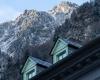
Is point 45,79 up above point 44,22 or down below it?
above

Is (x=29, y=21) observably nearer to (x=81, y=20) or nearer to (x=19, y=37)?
(x=19, y=37)

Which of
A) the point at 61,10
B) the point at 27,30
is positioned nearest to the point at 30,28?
the point at 27,30

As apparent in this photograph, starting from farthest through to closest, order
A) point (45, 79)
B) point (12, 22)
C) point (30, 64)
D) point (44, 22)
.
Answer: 1. point (12, 22)
2. point (44, 22)
3. point (30, 64)
4. point (45, 79)

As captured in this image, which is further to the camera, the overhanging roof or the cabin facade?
the cabin facade

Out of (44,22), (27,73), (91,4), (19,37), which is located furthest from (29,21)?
(27,73)

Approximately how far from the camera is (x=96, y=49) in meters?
17.0

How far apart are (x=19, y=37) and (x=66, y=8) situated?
114 ft

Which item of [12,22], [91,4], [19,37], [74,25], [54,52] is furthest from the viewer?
[12,22]

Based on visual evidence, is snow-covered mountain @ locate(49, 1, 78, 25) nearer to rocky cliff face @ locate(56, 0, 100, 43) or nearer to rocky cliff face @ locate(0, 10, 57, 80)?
rocky cliff face @ locate(0, 10, 57, 80)

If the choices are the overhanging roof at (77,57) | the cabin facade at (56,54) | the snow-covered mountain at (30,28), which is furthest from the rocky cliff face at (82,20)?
the overhanging roof at (77,57)

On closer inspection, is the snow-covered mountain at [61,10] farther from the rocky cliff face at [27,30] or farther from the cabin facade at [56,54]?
the cabin facade at [56,54]

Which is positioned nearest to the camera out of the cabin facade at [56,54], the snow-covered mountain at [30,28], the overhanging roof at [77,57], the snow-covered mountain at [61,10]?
the overhanging roof at [77,57]

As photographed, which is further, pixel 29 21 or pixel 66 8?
pixel 66 8

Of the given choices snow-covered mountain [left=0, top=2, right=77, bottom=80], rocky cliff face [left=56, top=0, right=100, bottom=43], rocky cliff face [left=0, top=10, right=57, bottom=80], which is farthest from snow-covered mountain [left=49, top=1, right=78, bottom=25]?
rocky cliff face [left=56, top=0, right=100, bottom=43]
